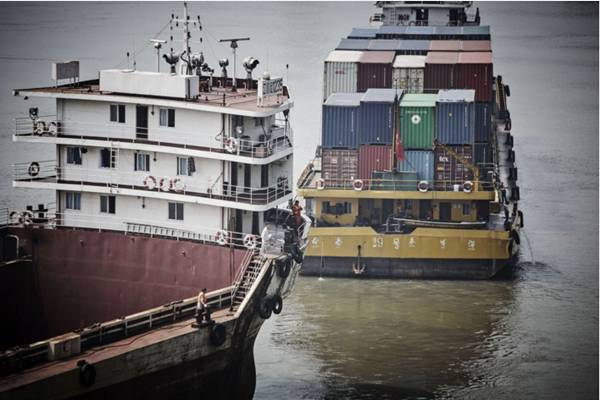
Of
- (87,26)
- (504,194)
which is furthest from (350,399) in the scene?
(87,26)

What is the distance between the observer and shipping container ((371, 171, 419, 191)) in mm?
49500

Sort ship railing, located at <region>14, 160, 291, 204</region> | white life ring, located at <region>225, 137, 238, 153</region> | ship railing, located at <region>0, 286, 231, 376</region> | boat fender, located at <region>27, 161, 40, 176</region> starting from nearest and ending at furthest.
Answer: ship railing, located at <region>0, 286, 231, 376</region>, white life ring, located at <region>225, 137, 238, 153</region>, ship railing, located at <region>14, 160, 291, 204</region>, boat fender, located at <region>27, 161, 40, 176</region>

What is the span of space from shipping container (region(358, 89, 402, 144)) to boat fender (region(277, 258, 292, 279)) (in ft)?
49.3

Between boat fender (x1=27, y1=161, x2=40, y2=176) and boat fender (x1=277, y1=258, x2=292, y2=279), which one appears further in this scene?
boat fender (x1=27, y1=161, x2=40, y2=176)

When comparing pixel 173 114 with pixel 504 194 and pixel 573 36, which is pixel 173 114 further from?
pixel 573 36

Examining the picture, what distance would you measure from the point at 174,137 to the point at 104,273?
378cm

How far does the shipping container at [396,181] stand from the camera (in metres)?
49.5

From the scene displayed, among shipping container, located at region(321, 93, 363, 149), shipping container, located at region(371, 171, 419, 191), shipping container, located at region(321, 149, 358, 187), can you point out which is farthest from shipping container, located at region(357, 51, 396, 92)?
shipping container, located at region(371, 171, 419, 191)

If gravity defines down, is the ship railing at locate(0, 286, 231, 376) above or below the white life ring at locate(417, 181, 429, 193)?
below

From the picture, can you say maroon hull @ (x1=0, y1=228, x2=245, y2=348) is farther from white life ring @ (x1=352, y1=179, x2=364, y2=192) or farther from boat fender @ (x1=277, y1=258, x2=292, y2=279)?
white life ring @ (x1=352, y1=179, x2=364, y2=192)

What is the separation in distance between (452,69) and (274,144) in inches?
748

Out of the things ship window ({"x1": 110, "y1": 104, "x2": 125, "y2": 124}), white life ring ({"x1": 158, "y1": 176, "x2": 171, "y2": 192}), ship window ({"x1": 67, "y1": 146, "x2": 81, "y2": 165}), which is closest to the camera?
white life ring ({"x1": 158, "y1": 176, "x2": 171, "y2": 192})

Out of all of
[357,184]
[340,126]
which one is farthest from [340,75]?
[357,184]

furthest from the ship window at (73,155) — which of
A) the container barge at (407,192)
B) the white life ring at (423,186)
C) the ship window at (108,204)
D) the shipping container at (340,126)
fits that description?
the white life ring at (423,186)
